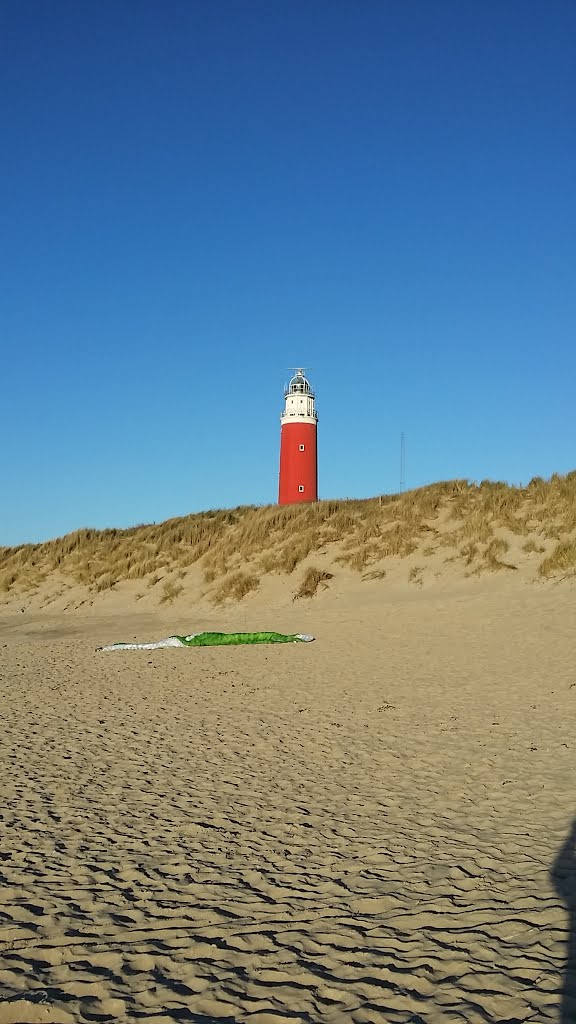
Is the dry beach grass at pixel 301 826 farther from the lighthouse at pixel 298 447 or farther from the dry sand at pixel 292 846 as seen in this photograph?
the lighthouse at pixel 298 447

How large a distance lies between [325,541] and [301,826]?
62.7ft

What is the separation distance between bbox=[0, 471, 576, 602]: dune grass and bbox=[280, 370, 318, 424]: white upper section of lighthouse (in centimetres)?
1259

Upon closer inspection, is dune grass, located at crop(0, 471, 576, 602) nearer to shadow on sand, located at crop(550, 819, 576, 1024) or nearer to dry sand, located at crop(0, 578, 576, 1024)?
dry sand, located at crop(0, 578, 576, 1024)

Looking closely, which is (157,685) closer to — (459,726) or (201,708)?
(201,708)

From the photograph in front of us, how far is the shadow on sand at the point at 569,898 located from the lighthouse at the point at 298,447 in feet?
117

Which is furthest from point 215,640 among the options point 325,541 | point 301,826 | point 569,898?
point 569,898

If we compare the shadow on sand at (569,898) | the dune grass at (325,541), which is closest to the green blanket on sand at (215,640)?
the dune grass at (325,541)

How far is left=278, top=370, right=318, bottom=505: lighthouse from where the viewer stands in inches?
1636

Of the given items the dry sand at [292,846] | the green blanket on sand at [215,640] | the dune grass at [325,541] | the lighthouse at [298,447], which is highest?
the lighthouse at [298,447]

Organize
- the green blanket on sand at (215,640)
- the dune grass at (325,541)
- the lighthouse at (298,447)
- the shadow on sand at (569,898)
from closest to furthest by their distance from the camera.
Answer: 1. the shadow on sand at (569,898)
2. the green blanket on sand at (215,640)
3. the dune grass at (325,541)
4. the lighthouse at (298,447)

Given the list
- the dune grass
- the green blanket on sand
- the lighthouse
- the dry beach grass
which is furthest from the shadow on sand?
the lighthouse

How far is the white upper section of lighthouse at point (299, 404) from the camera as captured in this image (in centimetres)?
4216

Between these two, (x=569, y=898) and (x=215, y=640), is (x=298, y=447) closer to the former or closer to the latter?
(x=215, y=640)

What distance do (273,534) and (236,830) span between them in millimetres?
20639
